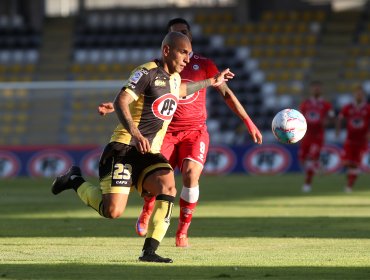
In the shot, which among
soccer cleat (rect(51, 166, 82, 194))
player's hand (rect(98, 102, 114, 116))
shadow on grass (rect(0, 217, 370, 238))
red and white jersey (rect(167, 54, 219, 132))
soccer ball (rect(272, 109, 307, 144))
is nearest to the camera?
player's hand (rect(98, 102, 114, 116))

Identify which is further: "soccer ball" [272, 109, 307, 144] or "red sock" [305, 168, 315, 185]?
"red sock" [305, 168, 315, 185]

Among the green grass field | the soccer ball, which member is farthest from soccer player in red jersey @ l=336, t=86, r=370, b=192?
the soccer ball

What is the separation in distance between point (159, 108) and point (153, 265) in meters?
1.57

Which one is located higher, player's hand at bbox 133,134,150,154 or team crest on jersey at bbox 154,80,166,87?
team crest on jersey at bbox 154,80,166,87

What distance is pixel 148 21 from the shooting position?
1421 inches

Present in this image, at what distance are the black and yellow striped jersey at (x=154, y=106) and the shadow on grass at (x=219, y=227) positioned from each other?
8.87ft

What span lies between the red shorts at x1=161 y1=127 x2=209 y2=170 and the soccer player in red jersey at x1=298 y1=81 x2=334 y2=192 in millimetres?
11146

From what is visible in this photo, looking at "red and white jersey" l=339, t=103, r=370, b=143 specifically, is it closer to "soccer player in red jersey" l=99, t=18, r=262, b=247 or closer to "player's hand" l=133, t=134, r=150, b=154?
"soccer player in red jersey" l=99, t=18, r=262, b=247

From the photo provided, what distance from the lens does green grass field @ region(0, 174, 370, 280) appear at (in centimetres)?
836

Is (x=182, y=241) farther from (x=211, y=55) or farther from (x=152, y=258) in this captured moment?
(x=211, y=55)

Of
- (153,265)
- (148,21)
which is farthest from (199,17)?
(153,265)

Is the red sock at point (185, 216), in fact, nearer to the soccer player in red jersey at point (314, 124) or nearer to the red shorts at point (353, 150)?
the soccer player in red jersey at point (314, 124)

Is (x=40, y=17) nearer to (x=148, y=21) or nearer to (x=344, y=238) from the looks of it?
(x=148, y=21)

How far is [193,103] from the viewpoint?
454 inches
